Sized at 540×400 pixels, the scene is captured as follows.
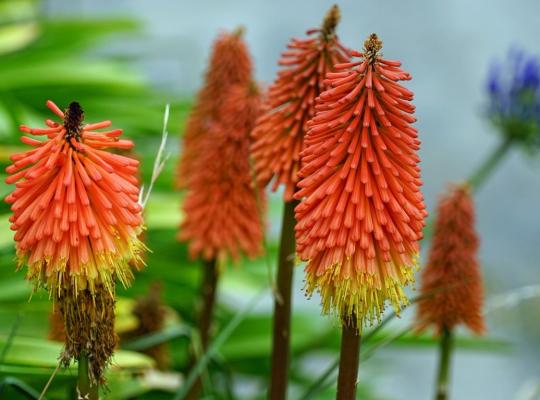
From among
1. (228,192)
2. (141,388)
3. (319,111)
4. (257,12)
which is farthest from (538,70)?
(257,12)

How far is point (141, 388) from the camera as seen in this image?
3150mm

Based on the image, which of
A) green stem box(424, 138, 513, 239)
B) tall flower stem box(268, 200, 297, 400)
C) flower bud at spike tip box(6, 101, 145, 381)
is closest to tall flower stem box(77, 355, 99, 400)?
flower bud at spike tip box(6, 101, 145, 381)

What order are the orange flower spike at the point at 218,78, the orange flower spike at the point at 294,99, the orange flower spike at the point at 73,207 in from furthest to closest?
the orange flower spike at the point at 218,78 → the orange flower spike at the point at 294,99 → the orange flower spike at the point at 73,207

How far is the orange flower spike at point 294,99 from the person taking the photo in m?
2.52

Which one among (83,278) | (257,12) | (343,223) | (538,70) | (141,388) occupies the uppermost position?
(257,12)

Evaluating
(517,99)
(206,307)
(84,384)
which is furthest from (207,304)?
(517,99)

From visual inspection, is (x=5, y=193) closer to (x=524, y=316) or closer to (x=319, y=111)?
(x=319, y=111)

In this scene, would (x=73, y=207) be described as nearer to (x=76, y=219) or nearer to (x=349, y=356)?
(x=76, y=219)

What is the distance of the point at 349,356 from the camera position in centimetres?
201

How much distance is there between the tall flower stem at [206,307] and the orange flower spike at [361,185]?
113 cm

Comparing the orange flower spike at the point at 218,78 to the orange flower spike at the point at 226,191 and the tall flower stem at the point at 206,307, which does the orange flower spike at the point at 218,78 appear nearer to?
the orange flower spike at the point at 226,191

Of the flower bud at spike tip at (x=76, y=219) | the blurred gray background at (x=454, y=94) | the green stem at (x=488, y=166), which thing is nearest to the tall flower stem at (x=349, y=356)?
the flower bud at spike tip at (x=76, y=219)

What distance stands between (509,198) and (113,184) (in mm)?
6003

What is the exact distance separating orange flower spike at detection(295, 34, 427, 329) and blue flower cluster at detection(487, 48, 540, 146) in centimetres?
242
